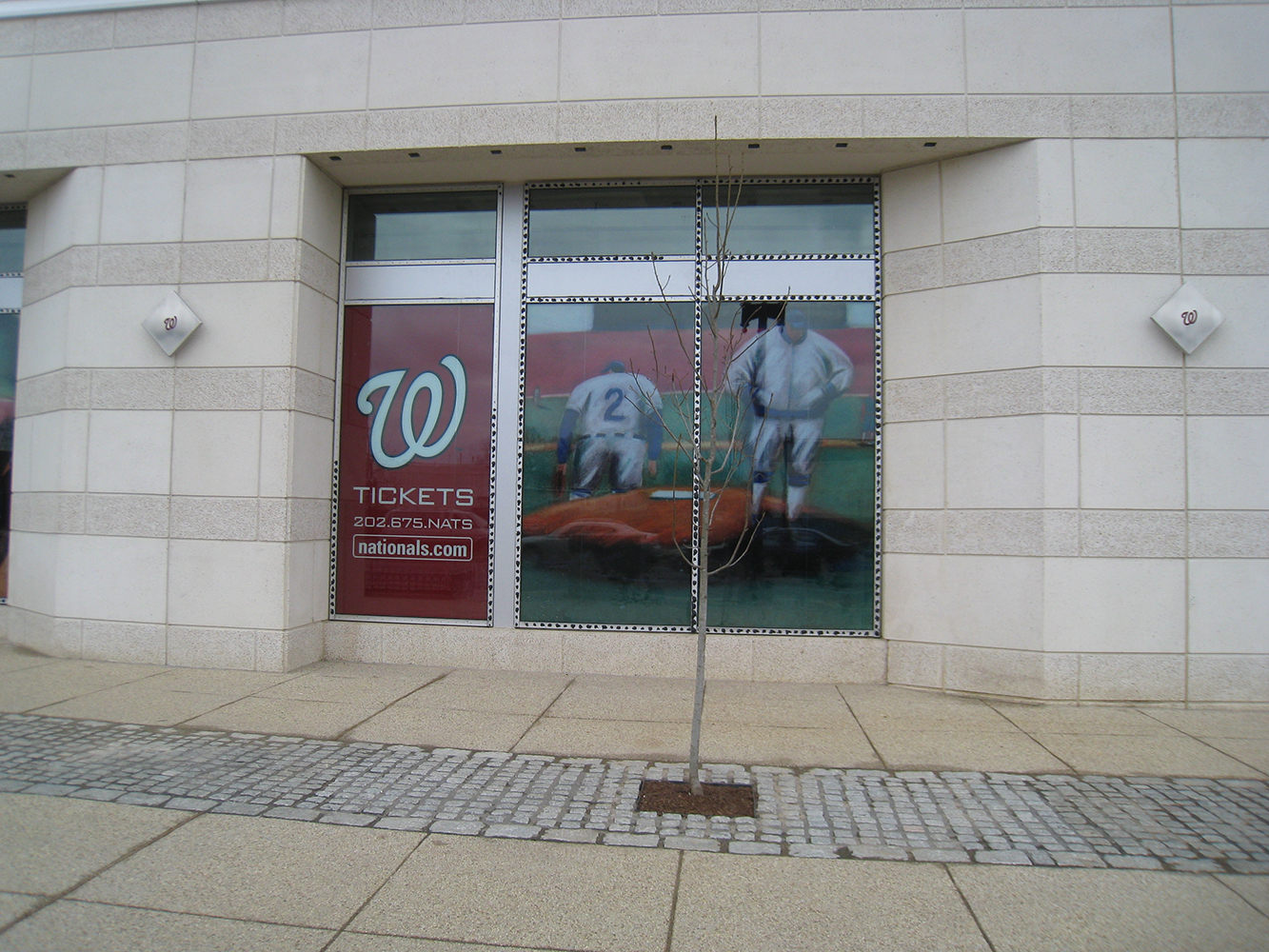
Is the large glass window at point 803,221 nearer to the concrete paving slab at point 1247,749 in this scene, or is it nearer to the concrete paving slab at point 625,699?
the concrete paving slab at point 625,699

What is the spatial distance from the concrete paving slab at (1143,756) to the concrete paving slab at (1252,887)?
1.37 metres

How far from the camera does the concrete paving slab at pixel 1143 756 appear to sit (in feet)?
16.8

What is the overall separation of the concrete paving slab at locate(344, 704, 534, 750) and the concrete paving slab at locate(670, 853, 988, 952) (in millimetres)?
2242

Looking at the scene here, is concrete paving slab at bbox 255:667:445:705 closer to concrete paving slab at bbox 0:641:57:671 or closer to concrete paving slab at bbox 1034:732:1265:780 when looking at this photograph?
concrete paving slab at bbox 0:641:57:671

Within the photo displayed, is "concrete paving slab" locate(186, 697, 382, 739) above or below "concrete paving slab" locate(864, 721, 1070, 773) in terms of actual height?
above

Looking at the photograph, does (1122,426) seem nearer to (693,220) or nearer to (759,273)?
(759,273)

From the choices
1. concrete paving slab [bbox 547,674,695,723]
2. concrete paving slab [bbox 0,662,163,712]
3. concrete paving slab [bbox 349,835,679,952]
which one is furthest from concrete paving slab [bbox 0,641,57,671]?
concrete paving slab [bbox 349,835,679,952]

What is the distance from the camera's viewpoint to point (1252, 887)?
11.8ft

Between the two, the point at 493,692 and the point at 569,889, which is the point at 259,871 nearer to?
the point at 569,889

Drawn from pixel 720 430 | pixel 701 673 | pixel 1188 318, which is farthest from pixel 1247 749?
pixel 720 430

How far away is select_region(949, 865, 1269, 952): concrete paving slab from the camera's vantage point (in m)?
3.17

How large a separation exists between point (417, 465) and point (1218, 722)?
7.71m

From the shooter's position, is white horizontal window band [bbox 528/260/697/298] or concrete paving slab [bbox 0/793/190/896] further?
white horizontal window band [bbox 528/260/697/298]

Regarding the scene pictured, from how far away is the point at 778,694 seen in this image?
279 inches
